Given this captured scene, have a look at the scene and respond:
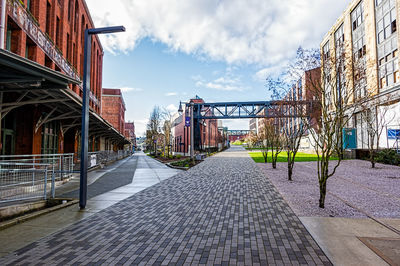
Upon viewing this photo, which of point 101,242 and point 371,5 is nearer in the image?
point 101,242

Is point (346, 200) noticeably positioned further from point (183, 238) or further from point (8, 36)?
point (8, 36)

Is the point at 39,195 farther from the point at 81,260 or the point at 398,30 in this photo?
the point at 398,30

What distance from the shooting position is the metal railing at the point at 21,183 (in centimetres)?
660

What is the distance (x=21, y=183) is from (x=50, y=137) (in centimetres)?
1152

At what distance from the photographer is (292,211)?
655cm

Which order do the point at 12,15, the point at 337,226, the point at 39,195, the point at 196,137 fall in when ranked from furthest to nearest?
the point at 196,137
the point at 12,15
the point at 39,195
the point at 337,226

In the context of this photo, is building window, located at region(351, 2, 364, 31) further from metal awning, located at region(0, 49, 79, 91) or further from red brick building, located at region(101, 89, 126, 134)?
red brick building, located at region(101, 89, 126, 134)

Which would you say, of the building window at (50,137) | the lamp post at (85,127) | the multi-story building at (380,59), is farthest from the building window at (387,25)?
the building window at (50,137)

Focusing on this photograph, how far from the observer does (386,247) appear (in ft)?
13.4

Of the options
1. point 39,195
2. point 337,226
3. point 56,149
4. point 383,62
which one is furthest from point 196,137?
point 337,226

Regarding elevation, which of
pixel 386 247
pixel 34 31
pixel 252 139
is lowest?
pixel 386 247

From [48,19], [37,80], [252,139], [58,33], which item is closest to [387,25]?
[37,80]

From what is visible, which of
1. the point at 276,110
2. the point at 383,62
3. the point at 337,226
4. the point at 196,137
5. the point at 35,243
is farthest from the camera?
the point at 196,137

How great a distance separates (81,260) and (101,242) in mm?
715
